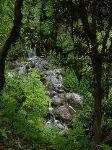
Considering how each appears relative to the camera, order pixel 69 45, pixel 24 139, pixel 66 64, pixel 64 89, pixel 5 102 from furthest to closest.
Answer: pixel 64 89
pixel 69 45
pixel 5 102
pixel 66 64
pixel 24 139

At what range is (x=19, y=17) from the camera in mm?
12344

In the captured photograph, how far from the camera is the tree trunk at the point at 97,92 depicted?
10.4m

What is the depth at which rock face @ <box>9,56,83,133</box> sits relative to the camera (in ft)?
112

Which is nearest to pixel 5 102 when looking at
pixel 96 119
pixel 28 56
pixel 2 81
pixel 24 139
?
pixel 2 81

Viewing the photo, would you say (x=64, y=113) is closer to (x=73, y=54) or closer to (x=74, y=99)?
(x=74, y=99)

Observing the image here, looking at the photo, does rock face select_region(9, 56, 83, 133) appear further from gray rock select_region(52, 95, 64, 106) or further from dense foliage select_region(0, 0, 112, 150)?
dense foliage select_region(0, 0, 112, 150)

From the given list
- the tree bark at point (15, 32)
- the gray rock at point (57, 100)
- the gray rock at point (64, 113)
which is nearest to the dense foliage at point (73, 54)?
the tree bark at point (15, 32)

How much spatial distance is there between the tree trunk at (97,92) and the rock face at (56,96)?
1915cm

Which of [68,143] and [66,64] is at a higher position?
[66,64]

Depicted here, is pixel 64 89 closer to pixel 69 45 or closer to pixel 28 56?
pixel 28 56

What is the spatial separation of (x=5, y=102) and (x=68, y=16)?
5.10 m

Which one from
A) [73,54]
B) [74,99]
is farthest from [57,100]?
[73,54]

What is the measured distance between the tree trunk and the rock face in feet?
62.8

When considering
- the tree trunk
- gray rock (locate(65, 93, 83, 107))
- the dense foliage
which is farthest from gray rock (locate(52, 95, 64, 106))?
the tree trunk
